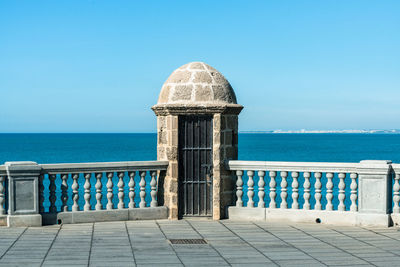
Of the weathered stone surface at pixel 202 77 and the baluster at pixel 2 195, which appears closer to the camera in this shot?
the baluster at pixel 2 195

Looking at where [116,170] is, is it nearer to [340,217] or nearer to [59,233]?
[59,233]

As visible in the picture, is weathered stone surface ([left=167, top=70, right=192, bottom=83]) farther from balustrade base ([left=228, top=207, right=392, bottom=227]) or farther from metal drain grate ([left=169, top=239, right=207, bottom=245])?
metal drain grate ([left=169, top=239, right=207, bottom=245])

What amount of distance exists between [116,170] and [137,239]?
6.97ft

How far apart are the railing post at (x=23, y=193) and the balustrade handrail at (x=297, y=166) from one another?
151 inches

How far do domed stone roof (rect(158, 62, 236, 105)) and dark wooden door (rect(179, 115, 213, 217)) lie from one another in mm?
390

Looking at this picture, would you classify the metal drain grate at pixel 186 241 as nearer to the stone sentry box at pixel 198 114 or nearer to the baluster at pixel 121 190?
the stone sentry box at pixel 198 114

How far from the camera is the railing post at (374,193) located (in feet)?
35.1

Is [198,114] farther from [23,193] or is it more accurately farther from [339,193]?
[23,193]

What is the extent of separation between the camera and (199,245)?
923cm

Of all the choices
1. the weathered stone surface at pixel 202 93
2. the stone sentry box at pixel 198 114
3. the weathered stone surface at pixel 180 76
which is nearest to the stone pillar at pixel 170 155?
the stone sentry box at pixel 198 114

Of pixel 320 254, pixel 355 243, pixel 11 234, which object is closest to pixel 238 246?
pixel 320 254

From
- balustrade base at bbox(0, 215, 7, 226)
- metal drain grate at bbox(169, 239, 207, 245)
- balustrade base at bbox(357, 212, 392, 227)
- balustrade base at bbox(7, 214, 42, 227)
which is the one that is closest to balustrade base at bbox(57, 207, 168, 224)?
balustrade base at bbox(7, 214, 42, 227)

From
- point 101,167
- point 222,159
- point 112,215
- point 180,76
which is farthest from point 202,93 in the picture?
point 112,215

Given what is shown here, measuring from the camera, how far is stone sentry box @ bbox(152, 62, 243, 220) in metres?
11.5
